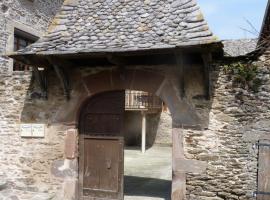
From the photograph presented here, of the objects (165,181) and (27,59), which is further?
(165,181)

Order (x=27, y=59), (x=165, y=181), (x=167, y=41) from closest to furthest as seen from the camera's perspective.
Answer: (x=167, y=41) → (x=27, y=59) → (x=165, y=181)

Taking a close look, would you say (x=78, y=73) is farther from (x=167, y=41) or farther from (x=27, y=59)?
(x=167, y=41)

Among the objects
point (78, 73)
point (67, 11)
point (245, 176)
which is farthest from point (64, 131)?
point (245, 176)

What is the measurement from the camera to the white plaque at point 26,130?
693cm

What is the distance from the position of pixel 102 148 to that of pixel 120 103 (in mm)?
937

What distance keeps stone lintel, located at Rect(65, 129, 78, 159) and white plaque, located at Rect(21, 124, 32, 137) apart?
0.83 metres

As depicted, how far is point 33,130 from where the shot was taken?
22.7ft

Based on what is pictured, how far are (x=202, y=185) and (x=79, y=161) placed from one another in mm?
2405

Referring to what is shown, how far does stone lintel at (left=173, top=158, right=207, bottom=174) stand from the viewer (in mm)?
5902

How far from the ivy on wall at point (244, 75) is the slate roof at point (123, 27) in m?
0.78

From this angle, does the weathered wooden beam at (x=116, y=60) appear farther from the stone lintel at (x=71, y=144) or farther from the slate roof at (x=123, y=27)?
the stone lintel at (x=71, y=144)

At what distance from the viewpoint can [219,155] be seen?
230 inches

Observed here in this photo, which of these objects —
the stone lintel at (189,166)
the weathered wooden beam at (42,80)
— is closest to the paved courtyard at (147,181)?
the stone lintel at (189,166)

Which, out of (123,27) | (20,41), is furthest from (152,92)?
(20,41)
